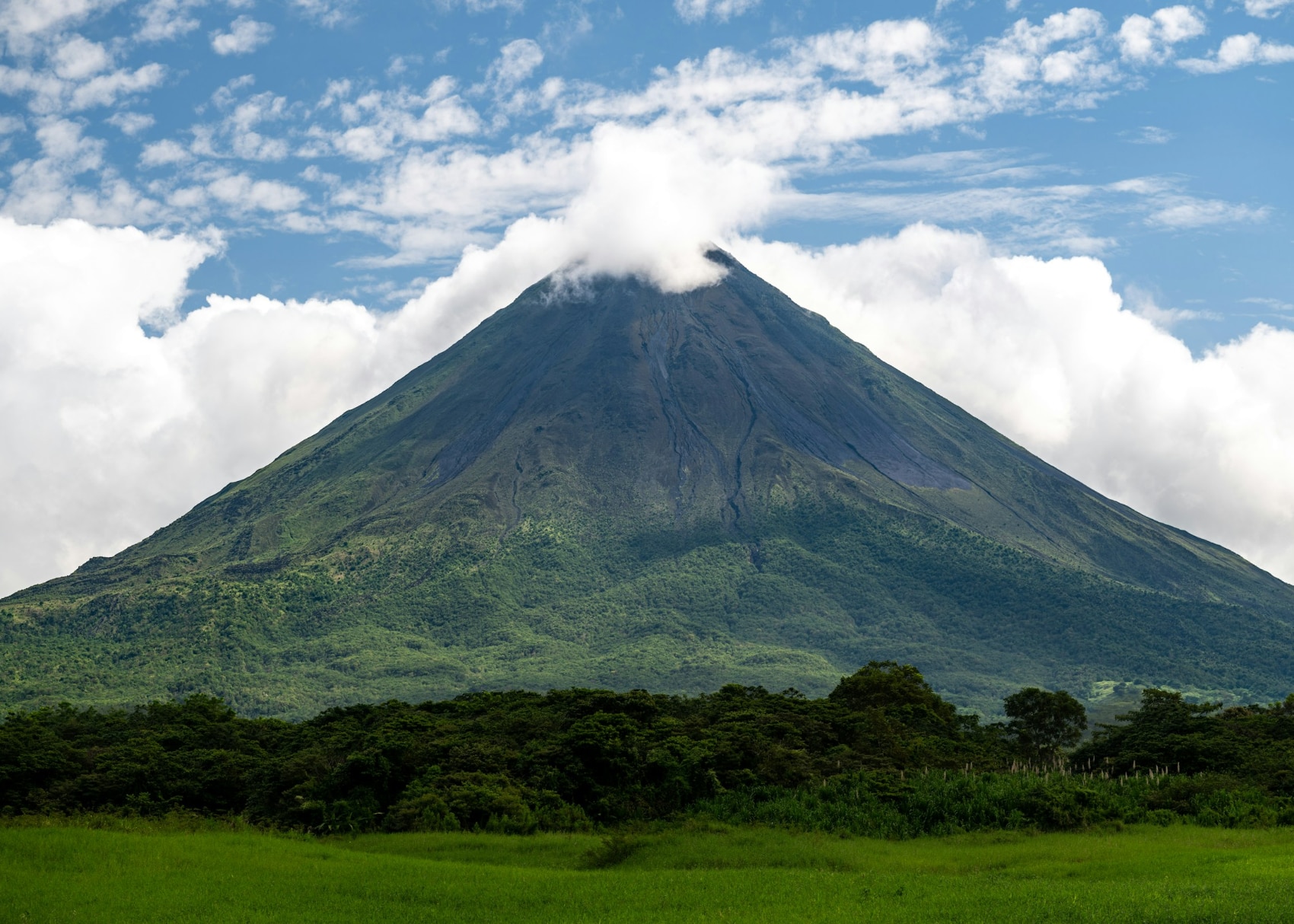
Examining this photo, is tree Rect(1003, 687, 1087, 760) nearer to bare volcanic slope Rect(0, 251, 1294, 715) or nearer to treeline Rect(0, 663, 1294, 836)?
treeline Rect(0, 663, 1294, 836)

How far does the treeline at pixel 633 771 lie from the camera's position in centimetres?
3269

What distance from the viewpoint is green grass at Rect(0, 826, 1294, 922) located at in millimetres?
22281

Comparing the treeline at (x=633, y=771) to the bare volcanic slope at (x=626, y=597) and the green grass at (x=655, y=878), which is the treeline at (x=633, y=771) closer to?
the green grass at (x=655, y=878)

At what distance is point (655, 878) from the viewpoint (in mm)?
25922

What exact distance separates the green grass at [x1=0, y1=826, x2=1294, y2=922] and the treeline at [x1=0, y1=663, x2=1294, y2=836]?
222 cm

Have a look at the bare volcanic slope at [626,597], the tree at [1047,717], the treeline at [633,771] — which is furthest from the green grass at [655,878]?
the bare volcanic slope at [626,597]

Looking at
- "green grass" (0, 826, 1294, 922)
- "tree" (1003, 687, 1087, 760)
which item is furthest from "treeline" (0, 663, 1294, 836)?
"tree" (1003, 687, 1087, 760)

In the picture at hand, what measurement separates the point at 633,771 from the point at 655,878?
9846 millimetres

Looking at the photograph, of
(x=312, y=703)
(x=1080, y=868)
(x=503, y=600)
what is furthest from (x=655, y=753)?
(x=503, y=600)

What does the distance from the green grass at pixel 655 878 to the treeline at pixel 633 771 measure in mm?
2215

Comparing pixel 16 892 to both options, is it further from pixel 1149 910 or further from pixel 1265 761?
pixel 1265 761

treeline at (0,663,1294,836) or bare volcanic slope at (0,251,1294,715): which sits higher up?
bare volcanic slope at (0,251,1294,715)

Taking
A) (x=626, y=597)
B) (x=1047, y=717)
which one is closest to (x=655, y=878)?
(x=1047, y=717)

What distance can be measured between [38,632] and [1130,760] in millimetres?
136219
